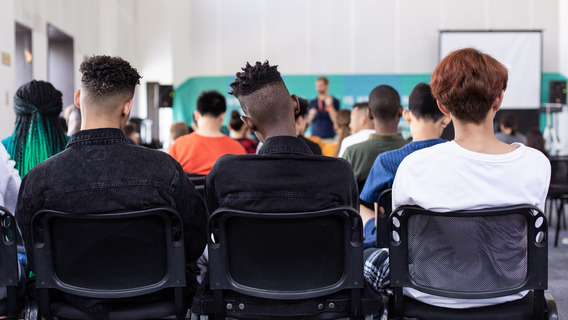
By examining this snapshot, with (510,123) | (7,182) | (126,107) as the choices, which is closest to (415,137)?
(126,107)

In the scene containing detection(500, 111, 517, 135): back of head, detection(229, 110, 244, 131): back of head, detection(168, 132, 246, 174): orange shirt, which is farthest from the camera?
detection(500, 111, 517, 135): back of head

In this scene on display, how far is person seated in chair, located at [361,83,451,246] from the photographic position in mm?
2086

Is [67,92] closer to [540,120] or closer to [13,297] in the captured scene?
[13,297]

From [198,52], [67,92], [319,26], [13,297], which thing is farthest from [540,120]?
[13,297]

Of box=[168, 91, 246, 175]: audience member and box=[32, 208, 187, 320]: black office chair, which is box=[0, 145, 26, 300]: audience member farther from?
box=[168, 91, 246, 175]: audience member

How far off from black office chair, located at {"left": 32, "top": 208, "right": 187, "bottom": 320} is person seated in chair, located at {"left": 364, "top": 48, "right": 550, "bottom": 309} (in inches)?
26.3

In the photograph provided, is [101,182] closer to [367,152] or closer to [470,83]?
[470,83]

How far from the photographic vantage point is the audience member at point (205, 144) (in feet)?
11.0

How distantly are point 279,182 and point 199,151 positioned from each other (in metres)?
1.94

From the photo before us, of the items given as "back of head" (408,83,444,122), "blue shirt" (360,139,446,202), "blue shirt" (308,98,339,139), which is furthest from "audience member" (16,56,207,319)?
"blue shirt" (308,98,339,139)

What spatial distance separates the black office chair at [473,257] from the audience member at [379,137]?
4.00 feet

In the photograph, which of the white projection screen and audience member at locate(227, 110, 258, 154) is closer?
audience member at locate(227, 110, 258, 154)

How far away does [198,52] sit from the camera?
1098cm

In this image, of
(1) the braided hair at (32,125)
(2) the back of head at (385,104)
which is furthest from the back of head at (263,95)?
(2) the back of head at (385,104)
